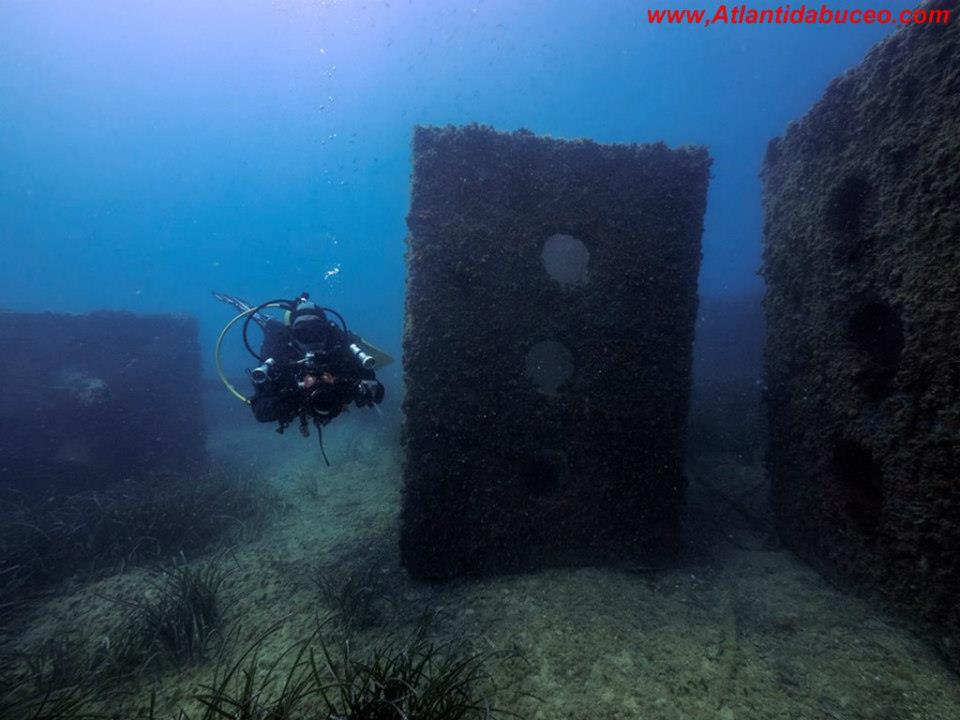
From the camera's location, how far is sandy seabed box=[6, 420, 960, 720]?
3.17 metres

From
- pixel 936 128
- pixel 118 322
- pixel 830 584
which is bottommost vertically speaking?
pixel 830 584

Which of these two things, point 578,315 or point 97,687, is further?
point 578,315

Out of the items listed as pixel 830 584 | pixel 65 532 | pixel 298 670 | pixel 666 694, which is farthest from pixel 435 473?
pixel 65 532

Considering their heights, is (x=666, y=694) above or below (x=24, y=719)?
above

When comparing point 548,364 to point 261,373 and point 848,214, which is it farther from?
point 261,373

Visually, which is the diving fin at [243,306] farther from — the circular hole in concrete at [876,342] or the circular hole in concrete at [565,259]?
the circular hole in concrete at [876,342]

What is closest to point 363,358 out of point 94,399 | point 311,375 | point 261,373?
point 311,375

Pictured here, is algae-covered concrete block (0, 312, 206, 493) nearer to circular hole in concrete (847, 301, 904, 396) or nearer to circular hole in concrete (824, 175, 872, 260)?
circular hole in concrete (847, 301, 904, 396)

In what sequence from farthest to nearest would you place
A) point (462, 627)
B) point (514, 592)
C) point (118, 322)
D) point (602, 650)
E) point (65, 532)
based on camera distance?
point (118, 322) < point (65, 532) < point (514, 592) < point (462, 627) < point (602, 650)

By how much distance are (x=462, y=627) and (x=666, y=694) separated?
5.92ft

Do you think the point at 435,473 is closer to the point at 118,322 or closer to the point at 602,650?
the point at 602,650

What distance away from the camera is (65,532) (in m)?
6.78

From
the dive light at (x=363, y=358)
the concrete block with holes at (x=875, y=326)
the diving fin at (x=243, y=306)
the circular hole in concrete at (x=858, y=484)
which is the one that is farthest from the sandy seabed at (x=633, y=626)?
the diving fin at (x=243, y=306)

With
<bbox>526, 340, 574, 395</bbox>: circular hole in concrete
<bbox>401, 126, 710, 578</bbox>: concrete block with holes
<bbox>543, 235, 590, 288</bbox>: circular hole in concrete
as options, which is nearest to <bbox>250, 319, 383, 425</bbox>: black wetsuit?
<bbox>401, 126, 710, 578</bbox>: concrete block with holes
